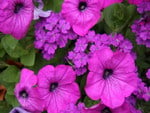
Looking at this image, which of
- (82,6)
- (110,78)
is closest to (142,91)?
(110,78)

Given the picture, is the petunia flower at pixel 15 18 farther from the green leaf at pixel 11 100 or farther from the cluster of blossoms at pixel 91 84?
the green leaf at pixel 11 100

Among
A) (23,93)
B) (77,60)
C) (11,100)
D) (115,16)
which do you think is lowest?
(11,100)

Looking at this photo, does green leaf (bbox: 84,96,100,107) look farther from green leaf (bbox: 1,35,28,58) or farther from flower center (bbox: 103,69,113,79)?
green leaf (bbox: 1,35,28,58)

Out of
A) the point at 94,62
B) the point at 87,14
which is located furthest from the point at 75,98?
the point at 87,14

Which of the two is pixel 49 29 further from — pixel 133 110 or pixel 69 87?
pixel 133 110

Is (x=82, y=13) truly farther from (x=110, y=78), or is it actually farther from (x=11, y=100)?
(x=11, y=100)

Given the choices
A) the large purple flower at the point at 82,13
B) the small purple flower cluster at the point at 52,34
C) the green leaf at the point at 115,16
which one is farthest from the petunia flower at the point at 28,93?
the green leaf at the point at 115,16

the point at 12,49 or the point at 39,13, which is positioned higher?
the point at 39,13
